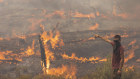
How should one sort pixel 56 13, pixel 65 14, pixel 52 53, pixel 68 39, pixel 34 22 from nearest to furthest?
pixel 52 53 < pixel 68 39 < pixel 34 22 < pixel 56 13 < pixel 65 14

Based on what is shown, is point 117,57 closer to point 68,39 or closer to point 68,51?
point 68,51

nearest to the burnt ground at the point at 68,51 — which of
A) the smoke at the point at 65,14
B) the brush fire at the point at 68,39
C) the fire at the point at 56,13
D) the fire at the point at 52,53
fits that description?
the brush fire at the point at 68,39

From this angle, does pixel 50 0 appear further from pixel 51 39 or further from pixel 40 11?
pixel 51 39

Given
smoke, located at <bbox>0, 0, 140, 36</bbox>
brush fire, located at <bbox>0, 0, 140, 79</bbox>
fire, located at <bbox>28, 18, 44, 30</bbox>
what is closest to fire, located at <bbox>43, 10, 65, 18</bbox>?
brush fire, located at <bbox>0, 0, 140, 79</bbox>

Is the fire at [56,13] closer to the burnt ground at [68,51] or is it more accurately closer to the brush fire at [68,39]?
the brush fire at [68,39]

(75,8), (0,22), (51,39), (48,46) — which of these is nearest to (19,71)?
(48,46)

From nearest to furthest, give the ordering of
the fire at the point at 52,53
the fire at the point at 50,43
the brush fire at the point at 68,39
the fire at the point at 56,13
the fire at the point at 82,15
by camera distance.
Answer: the brush fire at the point at 68,39, the fire at the point at 52,53, the fire at the point at 50,43, the fire at the point at 56,13, the fire at the point at 82,15

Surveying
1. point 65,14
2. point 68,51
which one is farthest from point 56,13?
point 68,51

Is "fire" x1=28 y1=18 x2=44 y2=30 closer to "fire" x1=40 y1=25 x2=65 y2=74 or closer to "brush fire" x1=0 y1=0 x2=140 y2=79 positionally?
"brush fire" x1=0 y1=0 x2=140 y2=79
